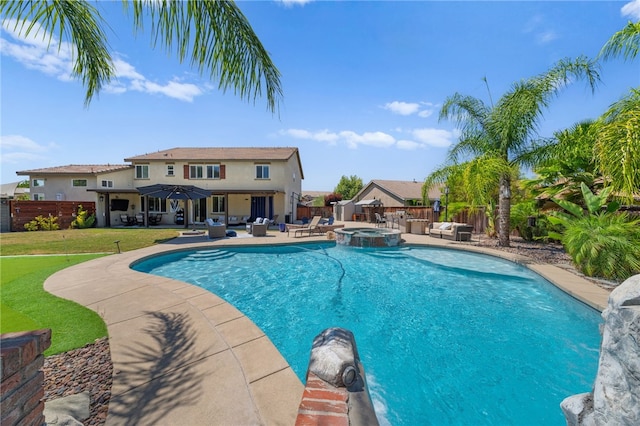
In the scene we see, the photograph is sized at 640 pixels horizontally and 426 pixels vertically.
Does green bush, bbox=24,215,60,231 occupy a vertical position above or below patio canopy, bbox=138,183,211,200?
below

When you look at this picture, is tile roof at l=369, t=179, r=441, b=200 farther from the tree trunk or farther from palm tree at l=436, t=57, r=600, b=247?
the tree trunk

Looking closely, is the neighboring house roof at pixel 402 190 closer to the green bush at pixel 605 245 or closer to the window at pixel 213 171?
the window at pixel 213 171

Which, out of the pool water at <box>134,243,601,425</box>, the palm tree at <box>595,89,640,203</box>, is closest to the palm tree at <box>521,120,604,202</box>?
the pool water at <box>134,243,601,425</box>

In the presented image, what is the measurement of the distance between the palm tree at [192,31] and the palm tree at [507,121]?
438 inches

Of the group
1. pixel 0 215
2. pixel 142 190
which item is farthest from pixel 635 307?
pixel 0 215

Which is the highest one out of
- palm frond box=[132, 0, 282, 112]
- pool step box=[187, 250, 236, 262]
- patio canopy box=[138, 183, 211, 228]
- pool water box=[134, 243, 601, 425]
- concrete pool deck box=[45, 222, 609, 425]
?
palm frond box=[132, 0, 282, 112]

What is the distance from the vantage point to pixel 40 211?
1834cm

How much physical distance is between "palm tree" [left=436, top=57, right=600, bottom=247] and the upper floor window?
1845cm

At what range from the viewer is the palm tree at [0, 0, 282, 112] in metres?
2.78

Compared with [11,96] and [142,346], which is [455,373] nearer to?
[142,346]

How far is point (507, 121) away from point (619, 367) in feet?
39.5

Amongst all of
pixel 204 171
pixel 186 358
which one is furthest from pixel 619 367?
pixel 204 171

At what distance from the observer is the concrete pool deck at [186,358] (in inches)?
95.9

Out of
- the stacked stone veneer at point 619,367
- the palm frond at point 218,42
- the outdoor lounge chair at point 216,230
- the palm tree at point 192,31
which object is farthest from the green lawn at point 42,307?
the stacked stone veneer at point 619,367
